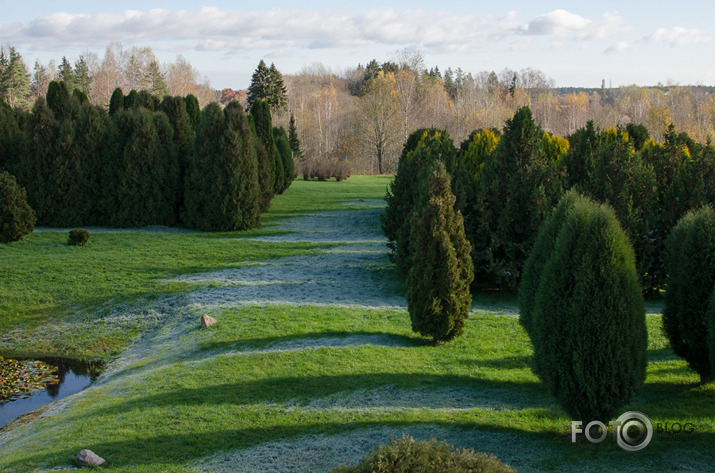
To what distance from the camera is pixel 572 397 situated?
196 inches

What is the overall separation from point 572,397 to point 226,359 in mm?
4661

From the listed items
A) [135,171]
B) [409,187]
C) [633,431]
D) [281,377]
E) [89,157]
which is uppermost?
Result: [89,157]

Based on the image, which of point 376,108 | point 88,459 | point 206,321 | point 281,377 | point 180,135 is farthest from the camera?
point 376,108

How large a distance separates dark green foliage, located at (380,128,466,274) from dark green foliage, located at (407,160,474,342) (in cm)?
258

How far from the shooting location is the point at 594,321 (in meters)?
4.78

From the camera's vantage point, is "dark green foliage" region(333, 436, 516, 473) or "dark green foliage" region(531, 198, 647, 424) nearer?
"dark green foliage" region(333, 436, 516, 473)

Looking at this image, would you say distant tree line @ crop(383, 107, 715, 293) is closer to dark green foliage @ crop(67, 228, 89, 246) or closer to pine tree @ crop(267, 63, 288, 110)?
dark green foliage @ crop(67, 228, 89, 246)

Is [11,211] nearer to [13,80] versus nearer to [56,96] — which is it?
[56,96]

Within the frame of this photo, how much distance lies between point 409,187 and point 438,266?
4876 millimetres

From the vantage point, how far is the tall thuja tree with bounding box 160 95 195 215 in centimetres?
1906

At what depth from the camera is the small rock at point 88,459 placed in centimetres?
511

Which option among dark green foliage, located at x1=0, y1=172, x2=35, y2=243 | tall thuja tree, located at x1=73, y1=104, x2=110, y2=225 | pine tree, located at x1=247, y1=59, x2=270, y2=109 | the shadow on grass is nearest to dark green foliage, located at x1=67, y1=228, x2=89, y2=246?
dark green foliage, located at x1=0, y1=172, x2=35, y2=243

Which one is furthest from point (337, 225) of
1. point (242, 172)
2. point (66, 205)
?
point (66, 205)

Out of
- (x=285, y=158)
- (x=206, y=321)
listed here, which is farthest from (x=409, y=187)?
(x=285, y=158)
